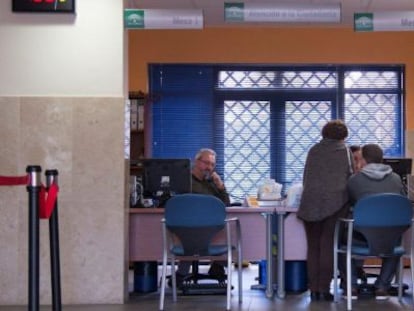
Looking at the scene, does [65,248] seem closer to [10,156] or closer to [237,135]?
[10,156]

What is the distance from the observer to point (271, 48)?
9.29 metres

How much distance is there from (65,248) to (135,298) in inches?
Result: 31.2

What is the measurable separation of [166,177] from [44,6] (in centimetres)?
179

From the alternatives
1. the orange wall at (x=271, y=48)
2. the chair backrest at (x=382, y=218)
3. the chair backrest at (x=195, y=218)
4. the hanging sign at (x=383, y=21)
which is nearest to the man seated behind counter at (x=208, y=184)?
the chair backrest at (x=195, y=218)

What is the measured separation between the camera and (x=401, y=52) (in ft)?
30.4

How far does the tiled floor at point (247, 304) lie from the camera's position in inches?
218

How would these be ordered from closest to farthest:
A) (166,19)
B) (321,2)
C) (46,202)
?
(46,202) < (166,19) < (321,2)

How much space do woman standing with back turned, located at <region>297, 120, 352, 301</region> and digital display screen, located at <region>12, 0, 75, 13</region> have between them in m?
2.30

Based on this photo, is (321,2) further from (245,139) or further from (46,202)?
(46,202)

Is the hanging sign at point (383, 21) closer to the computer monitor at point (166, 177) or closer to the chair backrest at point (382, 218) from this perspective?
the chair backrest at point (382, 218)

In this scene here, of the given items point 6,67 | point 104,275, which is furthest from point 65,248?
point 6,67

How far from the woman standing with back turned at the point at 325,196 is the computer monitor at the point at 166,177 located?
1087 millimetres

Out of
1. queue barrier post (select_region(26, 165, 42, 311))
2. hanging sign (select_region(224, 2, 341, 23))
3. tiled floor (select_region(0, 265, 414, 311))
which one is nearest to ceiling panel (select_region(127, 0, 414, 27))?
hanging sign (select_region(224, 2, 341, 23))

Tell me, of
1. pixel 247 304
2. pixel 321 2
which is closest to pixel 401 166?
pixel 321 2
